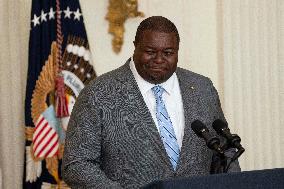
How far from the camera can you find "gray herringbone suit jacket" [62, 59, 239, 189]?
9.25 feet

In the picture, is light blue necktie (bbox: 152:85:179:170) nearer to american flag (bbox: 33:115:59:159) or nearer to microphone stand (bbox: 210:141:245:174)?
microphone stand (bbox: 210:141:245:174)

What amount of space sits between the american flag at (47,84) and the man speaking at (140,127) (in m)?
1.91

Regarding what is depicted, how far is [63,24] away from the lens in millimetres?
4938

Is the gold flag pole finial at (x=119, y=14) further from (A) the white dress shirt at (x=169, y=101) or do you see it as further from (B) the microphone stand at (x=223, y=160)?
(B) the microphone stand at (x=223, y=160)

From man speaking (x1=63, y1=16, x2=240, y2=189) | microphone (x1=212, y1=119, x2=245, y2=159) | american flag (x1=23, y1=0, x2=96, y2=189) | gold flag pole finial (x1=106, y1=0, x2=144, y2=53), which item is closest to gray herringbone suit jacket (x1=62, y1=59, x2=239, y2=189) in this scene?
man speaking (x1=63, y1=16, x2=240, y2=189)

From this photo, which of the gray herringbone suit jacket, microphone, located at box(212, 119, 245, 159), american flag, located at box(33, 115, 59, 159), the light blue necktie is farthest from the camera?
american flag, located at box(33, 115, 59, 159)

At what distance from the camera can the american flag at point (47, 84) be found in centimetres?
484

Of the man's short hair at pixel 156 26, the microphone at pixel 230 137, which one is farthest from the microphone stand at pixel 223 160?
the man's short hair at pixel 156 26

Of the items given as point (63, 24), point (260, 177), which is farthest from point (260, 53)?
point (260, 177)

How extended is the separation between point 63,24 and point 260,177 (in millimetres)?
3122

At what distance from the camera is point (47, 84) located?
15.9ft

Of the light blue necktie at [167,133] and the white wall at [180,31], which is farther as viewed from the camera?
the white wall at [180,31]

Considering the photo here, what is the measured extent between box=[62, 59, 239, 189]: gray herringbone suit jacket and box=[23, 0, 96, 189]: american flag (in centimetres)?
191

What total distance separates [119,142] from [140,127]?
0.13 meters
